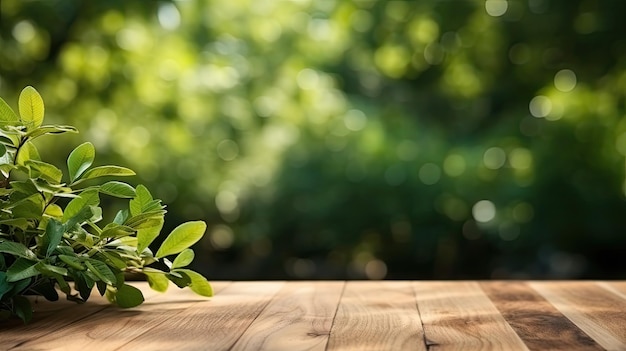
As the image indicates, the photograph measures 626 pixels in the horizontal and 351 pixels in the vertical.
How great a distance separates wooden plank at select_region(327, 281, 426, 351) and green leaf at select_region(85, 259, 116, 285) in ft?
0.97

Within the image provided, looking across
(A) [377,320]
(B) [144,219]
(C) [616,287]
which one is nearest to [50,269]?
(B) [144,219]

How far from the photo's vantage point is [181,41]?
4035mm

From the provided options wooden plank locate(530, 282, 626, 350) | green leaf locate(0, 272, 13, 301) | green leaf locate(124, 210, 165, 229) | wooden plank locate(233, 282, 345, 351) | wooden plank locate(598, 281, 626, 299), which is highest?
green leaf locate(124, 210, 165, 229)

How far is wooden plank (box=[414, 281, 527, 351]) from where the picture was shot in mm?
882

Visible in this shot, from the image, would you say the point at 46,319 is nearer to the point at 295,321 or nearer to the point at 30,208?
the point at 30,208

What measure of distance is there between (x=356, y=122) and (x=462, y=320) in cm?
282

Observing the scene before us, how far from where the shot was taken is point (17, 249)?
1.03m

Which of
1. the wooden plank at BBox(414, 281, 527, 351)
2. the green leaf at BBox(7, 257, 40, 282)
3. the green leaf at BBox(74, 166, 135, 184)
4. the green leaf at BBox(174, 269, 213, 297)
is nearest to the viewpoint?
the wooden plank at BBox(414, 281, 527, 351)

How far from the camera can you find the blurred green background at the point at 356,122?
12.2 feet

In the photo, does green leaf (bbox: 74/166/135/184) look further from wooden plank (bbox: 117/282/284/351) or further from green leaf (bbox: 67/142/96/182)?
wooden plank (bbox: 117/282/284/351)

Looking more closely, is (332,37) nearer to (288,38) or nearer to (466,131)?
(288,38)

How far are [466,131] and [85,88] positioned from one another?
1827 millimetres

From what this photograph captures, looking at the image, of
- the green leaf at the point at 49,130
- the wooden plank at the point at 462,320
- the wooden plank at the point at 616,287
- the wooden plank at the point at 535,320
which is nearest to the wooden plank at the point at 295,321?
the wooden plank at the point at 462,320

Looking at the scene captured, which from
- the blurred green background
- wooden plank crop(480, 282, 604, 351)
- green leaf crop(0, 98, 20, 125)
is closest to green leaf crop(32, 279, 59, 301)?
green leaf crop(0, 98, 20, 125)
